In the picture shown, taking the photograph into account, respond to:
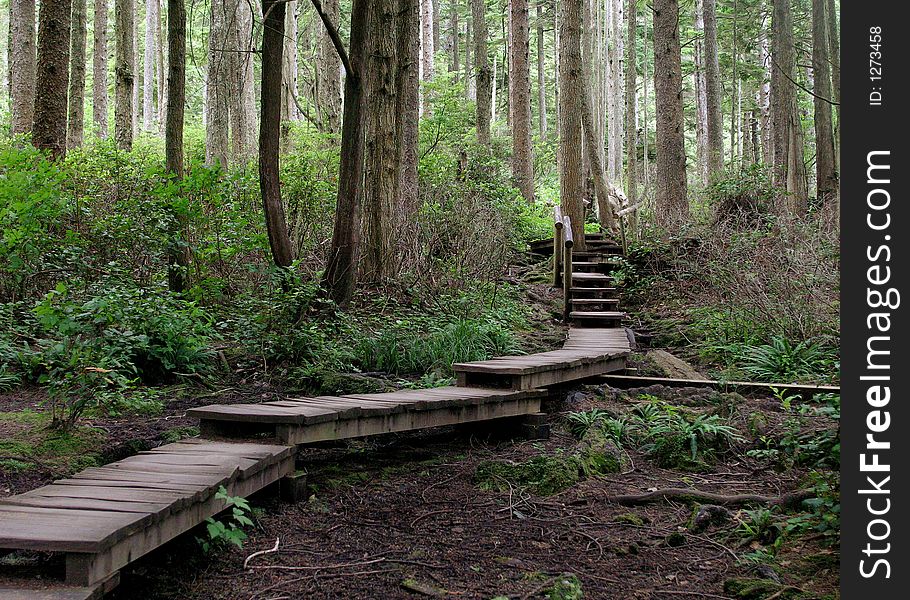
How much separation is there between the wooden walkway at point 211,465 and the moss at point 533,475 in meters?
0.54

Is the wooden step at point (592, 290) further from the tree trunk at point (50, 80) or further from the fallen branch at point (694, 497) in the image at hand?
the tree trunk at point (50, 80)

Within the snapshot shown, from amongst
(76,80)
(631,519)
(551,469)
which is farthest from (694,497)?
(76,80)

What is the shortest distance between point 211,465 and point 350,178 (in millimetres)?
5155

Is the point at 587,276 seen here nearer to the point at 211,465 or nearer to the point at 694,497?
the point at 694,497

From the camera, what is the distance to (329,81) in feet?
72.1

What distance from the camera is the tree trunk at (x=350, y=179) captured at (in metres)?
8.70

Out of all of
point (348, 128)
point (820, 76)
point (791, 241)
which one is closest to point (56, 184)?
point (348, 128)

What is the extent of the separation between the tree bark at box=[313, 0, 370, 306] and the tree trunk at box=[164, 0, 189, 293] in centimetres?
163

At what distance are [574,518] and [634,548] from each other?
1.92 feet

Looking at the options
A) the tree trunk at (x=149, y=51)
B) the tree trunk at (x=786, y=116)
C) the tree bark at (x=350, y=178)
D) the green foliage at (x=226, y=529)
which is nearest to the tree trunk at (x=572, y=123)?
the tree trunk at (x=786, y=116)

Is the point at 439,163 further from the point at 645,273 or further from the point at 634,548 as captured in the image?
the point at 634,548

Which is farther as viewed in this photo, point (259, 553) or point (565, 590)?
point (259, 553)
